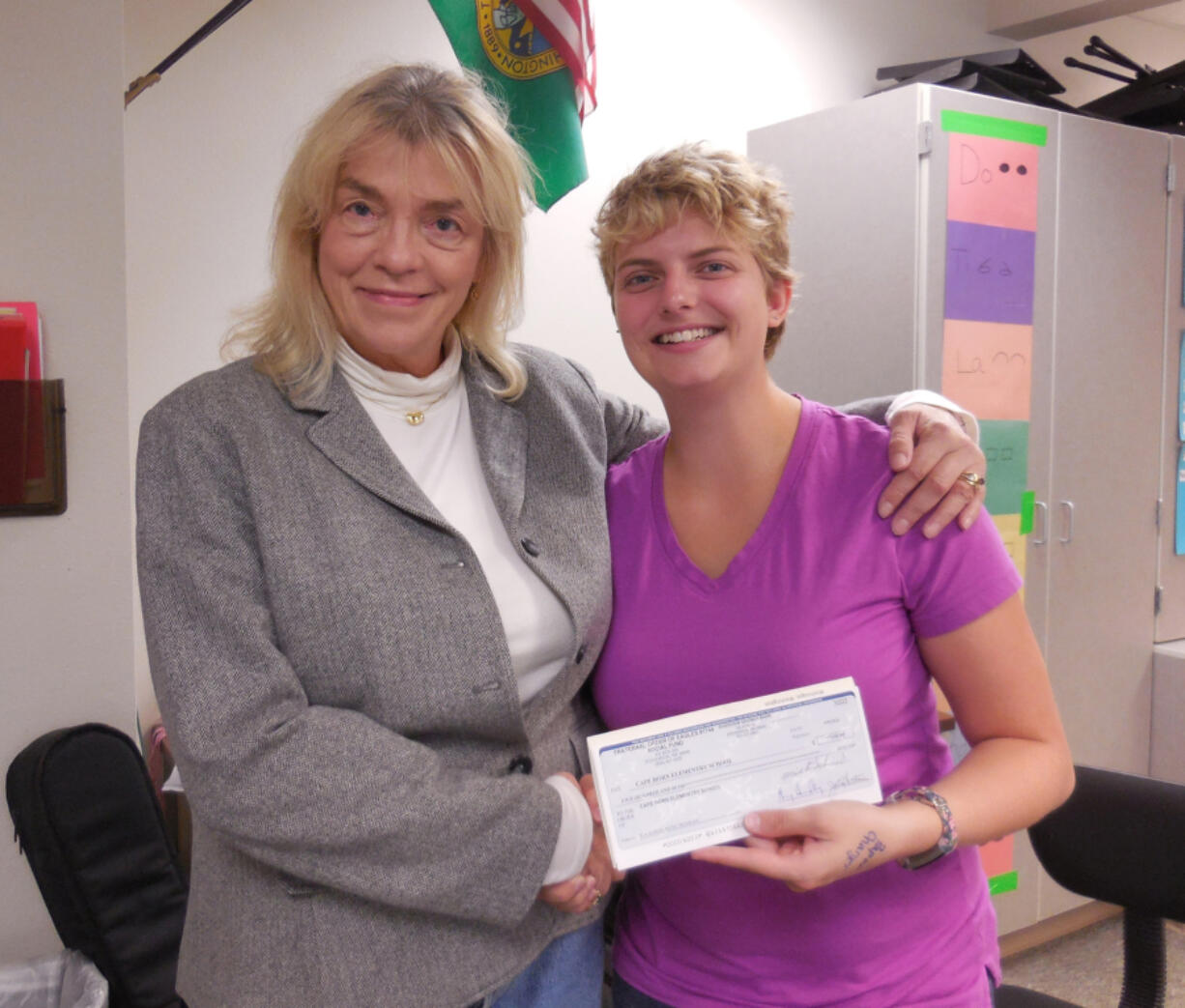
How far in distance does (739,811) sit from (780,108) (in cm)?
263

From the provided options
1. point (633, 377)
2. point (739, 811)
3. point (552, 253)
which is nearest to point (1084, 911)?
point (633, 377)

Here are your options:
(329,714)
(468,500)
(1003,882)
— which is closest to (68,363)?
(468,500)

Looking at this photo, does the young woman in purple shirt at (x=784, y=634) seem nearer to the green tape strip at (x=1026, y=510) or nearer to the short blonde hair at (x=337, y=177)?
the short blonde hair at (x=337, y=177)

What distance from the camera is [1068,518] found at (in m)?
3.07

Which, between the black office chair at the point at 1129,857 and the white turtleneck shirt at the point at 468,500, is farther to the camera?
the black office chair at the point at 1129,857

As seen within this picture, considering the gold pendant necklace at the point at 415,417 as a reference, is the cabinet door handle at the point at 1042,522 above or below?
below

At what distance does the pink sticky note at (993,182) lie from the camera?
2723 millimetres

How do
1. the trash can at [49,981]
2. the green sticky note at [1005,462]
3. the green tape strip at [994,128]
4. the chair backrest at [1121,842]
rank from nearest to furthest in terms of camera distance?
the chair backrest at [1121,842] < the trash can at [49,981] < the green tape strip at [994,128] < the green sticky note at [1005,462]

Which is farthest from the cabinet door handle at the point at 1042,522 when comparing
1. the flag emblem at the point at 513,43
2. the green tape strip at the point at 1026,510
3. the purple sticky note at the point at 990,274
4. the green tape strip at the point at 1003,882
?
the flag emblem at the point at 513,43

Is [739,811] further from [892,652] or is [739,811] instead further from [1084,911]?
[1084,911]

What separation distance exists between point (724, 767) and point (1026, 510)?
2.18 metres

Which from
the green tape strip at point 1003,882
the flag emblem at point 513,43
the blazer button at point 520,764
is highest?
the flag emblem at point 513,43

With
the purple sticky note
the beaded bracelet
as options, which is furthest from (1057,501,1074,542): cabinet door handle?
the beaded bracelet

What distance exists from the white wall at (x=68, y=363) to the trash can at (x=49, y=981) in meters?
0.14
